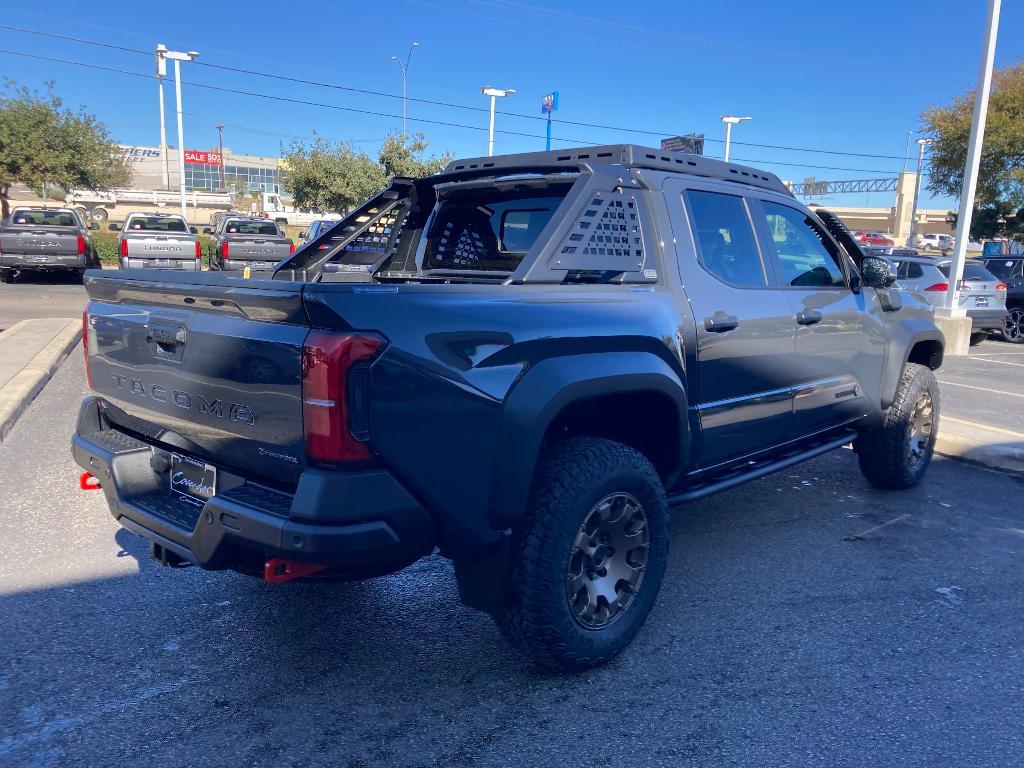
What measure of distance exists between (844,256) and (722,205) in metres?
1.25

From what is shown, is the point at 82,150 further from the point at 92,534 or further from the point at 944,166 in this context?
the point at 92,534

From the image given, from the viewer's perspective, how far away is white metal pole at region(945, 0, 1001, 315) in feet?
40.5

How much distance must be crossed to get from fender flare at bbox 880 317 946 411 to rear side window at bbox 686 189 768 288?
154cm

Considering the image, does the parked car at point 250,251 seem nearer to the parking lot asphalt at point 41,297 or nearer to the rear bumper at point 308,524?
the parking lot asphalt at point 41,297

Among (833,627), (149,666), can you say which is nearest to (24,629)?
(149,666)

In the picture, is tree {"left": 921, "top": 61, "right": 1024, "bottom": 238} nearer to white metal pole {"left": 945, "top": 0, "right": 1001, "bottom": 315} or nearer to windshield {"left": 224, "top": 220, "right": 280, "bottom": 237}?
white metal pole {"left": 945, "top": 0, "right": 1001, "bottom": 315}

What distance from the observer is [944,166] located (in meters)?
26.5

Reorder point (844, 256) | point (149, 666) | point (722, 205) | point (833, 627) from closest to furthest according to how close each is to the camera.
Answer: point (149, 666), point (833, 627), point (722, 205), point (844, 256)

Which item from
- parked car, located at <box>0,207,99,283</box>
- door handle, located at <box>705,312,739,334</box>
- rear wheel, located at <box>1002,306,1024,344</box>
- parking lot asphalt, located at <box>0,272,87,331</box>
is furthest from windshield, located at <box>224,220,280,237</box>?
door handle, located at <box>705,312,739,334</box>

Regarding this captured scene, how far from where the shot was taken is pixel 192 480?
10.00ft

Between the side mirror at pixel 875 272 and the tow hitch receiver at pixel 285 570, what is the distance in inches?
149

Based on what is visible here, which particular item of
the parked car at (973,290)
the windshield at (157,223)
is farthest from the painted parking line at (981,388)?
the windshield at (157,223)

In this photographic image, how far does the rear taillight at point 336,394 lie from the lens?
242 centimetres

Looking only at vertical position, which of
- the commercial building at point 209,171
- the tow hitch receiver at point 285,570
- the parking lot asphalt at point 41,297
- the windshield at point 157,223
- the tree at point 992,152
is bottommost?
the parking lot asphalt at point 41,297
